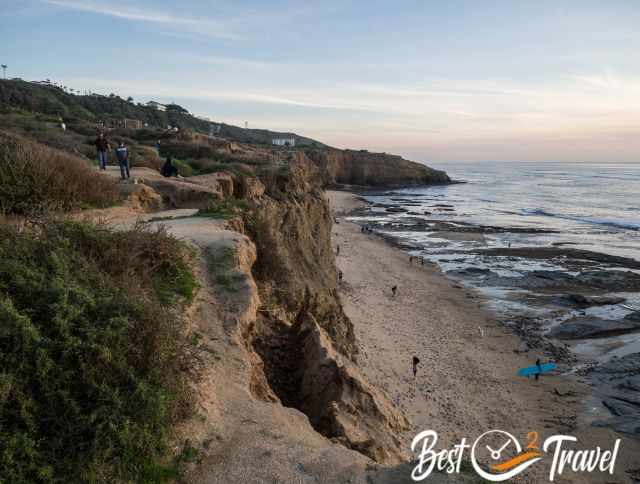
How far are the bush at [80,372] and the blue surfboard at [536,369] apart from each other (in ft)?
45.5

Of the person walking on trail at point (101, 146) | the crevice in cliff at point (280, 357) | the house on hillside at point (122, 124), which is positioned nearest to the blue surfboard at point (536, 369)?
the crevice in cliff at point (280, 357)

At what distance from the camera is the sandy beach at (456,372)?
11.9 meters

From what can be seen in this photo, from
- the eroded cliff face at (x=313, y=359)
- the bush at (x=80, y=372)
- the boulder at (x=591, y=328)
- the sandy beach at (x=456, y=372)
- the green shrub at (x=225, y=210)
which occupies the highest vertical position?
the green shrub at (x=225, y=210)

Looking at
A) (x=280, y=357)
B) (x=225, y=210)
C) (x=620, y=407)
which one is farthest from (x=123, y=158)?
(x=620, y=407)

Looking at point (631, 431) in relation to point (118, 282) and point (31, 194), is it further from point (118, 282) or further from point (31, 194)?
point (31, 194)

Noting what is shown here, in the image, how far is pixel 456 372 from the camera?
15.3 metres

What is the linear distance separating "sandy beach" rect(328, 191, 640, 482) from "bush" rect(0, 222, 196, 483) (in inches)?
308

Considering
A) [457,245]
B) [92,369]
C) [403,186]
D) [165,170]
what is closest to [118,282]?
[92,369]

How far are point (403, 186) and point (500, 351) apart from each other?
75461 millimetres

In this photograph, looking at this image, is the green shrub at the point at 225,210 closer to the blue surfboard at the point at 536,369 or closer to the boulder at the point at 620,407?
the blue surfboard at the point at 536,369

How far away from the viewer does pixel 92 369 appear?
3.88m

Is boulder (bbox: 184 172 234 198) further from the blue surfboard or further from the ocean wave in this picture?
the ocean wave

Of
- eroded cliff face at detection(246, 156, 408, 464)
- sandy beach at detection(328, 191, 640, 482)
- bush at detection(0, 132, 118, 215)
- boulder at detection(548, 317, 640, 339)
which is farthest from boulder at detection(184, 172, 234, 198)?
boulder at detection(548, 317, 640, 339)

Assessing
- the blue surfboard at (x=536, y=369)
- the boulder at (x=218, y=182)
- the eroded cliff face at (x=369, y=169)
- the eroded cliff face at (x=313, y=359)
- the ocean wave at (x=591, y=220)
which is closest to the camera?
the eroded cliff face at (x=313, y=359)
